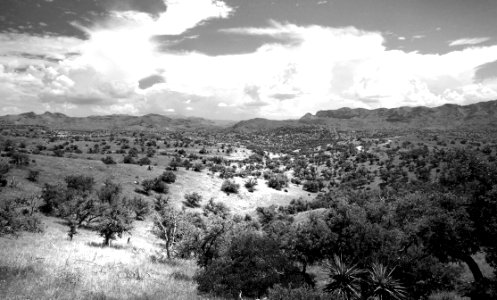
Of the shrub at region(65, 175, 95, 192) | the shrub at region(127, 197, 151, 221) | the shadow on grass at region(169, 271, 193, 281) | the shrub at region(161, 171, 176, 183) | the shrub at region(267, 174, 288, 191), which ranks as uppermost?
the shrub at region(65, 175, 95, 192)

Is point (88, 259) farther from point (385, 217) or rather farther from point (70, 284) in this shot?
point (385, 217)

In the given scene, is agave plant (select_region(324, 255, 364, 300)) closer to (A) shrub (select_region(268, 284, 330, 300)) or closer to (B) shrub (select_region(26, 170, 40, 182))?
(A) shrub (select_region(268, 284, 330, 300))

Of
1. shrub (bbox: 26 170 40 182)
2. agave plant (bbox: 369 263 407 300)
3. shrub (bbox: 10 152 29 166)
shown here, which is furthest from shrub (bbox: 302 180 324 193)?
agave plant (bbox: 369 263 407 300)

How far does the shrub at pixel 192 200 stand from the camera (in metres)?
70.6

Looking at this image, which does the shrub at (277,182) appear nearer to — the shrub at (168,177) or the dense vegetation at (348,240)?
the shrub at (168,177)

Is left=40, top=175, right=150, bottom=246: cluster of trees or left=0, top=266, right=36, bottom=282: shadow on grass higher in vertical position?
left=0, top=266, right=36, bottom=282: shadow on grass

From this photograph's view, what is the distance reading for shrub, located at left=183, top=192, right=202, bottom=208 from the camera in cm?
7056

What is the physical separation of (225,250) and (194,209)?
46139mm

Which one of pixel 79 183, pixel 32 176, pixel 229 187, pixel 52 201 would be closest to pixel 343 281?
pixel 52 201

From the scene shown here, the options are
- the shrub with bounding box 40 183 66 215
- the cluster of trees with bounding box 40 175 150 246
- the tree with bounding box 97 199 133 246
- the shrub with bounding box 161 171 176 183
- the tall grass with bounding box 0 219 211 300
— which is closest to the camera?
the tall grass with bounding box 0 219 211 300

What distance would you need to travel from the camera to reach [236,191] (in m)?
87.2

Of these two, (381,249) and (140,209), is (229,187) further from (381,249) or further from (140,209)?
(381,249)

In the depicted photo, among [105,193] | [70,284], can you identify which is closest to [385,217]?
[70,284]

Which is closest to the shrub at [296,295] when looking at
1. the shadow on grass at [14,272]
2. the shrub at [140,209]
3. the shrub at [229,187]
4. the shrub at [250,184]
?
the shadow on grass at [14,272]
